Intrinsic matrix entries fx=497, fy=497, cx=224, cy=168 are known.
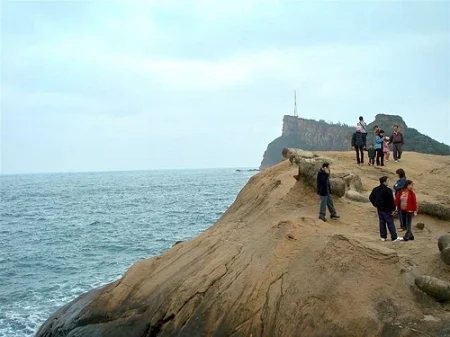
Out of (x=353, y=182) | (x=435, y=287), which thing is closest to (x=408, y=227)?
(x=435, y=287)

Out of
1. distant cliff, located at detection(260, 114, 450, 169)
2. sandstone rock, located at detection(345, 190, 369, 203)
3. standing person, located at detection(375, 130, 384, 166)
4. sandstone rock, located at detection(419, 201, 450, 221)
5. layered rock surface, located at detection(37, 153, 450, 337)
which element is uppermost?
distant cliff, located at detection(260, 114, 450, 169)

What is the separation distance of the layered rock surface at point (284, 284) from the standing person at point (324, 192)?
33 cm

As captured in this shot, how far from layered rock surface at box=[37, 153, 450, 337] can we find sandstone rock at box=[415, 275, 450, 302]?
0.11 meters

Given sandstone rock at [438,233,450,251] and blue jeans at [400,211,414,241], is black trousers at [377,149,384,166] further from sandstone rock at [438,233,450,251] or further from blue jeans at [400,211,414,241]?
sandstone rock at [438,233,450,251]

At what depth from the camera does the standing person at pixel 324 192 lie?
13.0m

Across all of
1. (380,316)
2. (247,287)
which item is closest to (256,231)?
(247,287)

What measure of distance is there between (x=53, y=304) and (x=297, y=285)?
11.4m

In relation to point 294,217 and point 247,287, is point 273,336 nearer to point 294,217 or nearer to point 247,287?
→ point 247,287

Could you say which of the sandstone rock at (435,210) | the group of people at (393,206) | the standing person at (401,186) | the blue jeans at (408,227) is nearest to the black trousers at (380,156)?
the sandstone rock at (435,210)

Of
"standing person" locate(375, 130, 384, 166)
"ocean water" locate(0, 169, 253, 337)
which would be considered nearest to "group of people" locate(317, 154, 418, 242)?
"standing person" locate(375, 130, 384, 166)

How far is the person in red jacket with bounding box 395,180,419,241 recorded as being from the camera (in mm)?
11453

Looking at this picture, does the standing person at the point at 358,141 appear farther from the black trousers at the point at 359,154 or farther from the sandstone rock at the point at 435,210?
the sandstone rock at the point at 435,210

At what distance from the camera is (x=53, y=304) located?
18.0m

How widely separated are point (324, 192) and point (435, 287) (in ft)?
14.7
